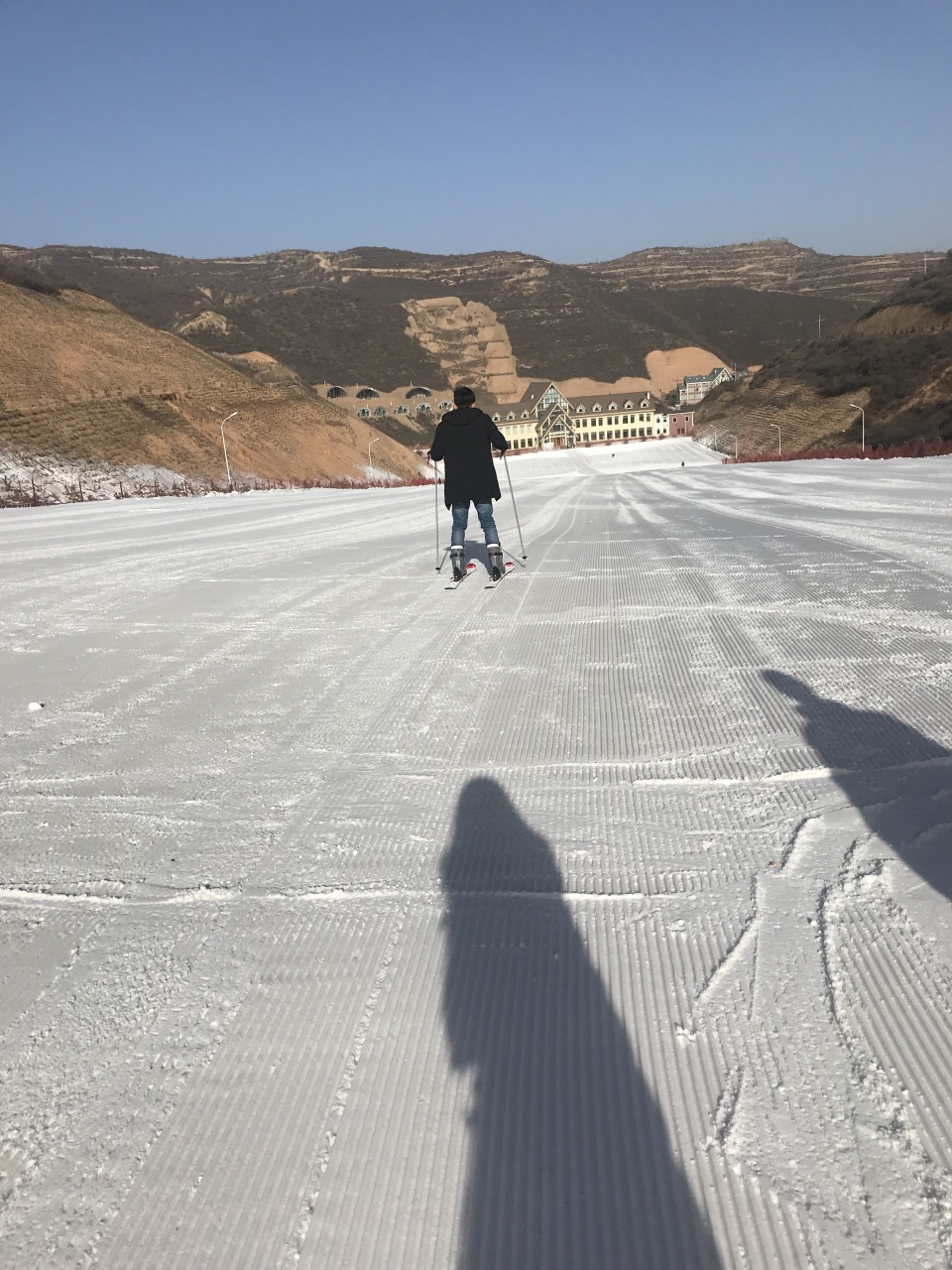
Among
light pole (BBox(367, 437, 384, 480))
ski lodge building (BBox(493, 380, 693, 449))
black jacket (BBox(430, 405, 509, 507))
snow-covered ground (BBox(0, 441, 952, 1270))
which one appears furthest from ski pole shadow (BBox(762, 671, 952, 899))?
ski lodge building (BBox(493, 380, 693, 449))

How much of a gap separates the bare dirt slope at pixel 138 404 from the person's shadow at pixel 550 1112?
171ft

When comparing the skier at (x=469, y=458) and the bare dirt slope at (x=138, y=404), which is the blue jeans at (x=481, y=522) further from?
the bare dirt slope at (x=138, y=404)

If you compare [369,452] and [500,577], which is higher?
[369,452]

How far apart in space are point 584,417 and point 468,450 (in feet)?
438

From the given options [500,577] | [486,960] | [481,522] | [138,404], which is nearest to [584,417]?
[138,404]

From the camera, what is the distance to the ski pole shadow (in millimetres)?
2682

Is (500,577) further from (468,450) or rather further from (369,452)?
(369,452)

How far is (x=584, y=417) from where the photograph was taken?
137 metres

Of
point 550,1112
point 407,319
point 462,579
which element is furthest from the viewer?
point 407,319

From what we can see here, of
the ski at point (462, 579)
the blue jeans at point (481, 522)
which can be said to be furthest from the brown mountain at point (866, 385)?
the blue jeans at point (481, 522)

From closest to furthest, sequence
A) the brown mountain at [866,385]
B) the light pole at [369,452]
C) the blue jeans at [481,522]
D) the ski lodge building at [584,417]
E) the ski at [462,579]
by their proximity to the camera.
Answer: the ski at [462,579]
the blue jeans at [481,522]
the brown mountain at [866,385]
the light pole at [369,452]
the ski lodge building at [584,417]

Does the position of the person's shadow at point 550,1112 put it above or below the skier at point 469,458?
below

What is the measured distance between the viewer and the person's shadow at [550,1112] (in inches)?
59.2

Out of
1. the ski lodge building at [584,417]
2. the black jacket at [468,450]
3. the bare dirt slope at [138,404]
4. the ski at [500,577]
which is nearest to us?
the ski at [500,577]
